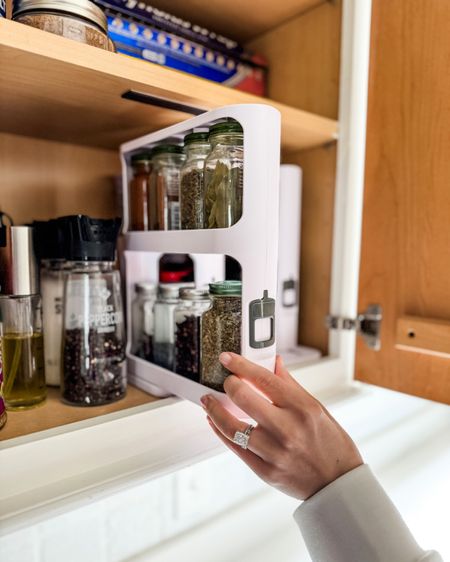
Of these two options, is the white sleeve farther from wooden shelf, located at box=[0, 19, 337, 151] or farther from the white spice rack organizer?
wooden shelf, located at box=[0, 19, 337, 151]

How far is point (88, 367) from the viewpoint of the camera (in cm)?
67

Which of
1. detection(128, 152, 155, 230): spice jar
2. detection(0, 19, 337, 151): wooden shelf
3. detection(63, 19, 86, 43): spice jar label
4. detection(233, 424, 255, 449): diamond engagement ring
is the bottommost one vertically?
detection(233, 424, 255, 449): diamond engagement ring

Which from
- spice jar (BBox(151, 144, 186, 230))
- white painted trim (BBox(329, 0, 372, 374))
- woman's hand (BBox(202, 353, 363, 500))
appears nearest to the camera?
woman's hand (BBox(202, 353, 363, 500))

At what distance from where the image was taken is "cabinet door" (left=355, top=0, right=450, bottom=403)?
0.69 metres

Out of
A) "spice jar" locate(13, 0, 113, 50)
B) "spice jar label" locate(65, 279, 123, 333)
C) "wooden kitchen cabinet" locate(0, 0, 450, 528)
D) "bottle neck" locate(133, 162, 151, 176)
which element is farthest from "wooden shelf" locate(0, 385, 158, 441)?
"spice jar" locate(13, 0, 113, 50)

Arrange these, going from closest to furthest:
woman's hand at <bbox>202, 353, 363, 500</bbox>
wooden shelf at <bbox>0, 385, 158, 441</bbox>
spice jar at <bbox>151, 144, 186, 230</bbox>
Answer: woman's hand at <bbox>202, 353, 363, 500</bbox> → wooden shelf at <bbox>0, 385, 158, 441</bbox> → spice jar at <bbox>151, 144, 186, 230</bbox>

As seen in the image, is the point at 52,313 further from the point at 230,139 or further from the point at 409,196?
the point at 409,196

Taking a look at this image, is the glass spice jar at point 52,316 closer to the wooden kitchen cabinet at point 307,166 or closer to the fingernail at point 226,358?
the wooden kitchen cabinet at point 307,166

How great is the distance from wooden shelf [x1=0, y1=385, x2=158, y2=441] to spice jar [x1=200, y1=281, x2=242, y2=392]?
6.1 inches

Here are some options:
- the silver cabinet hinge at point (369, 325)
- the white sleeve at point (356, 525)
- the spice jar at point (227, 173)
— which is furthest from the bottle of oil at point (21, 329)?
the silver cabinet hinge at point (369, 325)

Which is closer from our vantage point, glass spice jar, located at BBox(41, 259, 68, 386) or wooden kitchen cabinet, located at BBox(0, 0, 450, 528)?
wooden kitchen cabinet, located at BBox(0, 0, 450, 528)

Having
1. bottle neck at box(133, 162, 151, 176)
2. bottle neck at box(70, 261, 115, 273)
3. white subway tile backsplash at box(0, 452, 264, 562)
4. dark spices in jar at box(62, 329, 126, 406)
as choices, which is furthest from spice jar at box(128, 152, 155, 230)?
white subway tile backsplash at box(0, 452, 264, 562)

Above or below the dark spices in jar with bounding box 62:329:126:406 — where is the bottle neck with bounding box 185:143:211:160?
above

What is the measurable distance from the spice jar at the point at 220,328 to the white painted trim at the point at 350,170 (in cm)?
39
